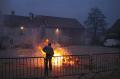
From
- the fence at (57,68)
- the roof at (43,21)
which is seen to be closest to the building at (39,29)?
the roof at (43,21)

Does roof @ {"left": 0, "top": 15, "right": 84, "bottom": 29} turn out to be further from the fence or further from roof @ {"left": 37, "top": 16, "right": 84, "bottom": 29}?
the fence

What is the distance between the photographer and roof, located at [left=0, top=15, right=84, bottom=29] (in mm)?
50156

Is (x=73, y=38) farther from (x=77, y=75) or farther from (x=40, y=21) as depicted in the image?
(x=77, y=75)

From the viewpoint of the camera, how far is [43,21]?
55812 millimetres

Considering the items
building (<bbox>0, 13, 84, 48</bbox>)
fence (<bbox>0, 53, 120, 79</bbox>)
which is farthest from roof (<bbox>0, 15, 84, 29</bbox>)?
fence (<bbox>0, 53, 120, 79</bbox>)

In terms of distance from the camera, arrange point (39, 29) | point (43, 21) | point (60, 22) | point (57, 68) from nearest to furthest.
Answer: point (57, 68)
point (39, 29)
point (43, 21)
point (60, 22)

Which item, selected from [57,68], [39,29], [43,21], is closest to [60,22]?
[43,21]

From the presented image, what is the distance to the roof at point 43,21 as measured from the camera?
50156mm

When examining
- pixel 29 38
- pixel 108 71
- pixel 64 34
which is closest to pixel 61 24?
pixel 64 34

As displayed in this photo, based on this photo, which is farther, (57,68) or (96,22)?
(96,22)

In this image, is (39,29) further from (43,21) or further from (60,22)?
(60,22)

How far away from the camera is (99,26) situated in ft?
220

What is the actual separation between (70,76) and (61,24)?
4650cm

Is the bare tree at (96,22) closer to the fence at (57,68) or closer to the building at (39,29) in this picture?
the building at (39,29)
